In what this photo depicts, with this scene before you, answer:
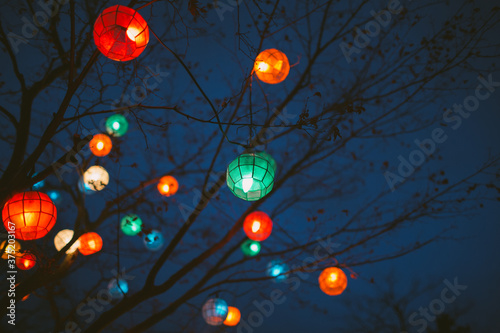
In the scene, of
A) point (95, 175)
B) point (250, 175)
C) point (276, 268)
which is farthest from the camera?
point (276, 268)

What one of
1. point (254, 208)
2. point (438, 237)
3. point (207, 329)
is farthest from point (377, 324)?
point (254, 208)

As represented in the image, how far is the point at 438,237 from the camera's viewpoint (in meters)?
7.09

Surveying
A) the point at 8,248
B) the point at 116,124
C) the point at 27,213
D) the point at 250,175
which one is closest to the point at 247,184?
the point at 250,175

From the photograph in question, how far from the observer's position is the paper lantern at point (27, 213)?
338 cm

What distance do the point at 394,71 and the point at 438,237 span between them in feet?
12.5

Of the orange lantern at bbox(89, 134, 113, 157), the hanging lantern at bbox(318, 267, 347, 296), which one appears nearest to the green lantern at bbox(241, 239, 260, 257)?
the hanging lantern at bbox(318, 267, 347, 296)

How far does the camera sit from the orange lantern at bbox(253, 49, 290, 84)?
4.56 metres

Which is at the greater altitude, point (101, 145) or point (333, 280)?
point (101, 145)

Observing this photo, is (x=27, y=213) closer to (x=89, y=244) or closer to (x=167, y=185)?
(x=89, y=244)

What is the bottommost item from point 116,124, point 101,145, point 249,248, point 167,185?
point 249,248

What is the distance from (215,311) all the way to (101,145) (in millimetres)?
3892

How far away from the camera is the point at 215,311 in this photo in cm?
621

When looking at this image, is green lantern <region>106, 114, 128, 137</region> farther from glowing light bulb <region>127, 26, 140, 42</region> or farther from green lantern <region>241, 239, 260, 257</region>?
glowing light bulb <region>127, 26, 140, 42</region>

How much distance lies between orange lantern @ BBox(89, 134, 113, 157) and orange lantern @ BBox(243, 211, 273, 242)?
303 cm
